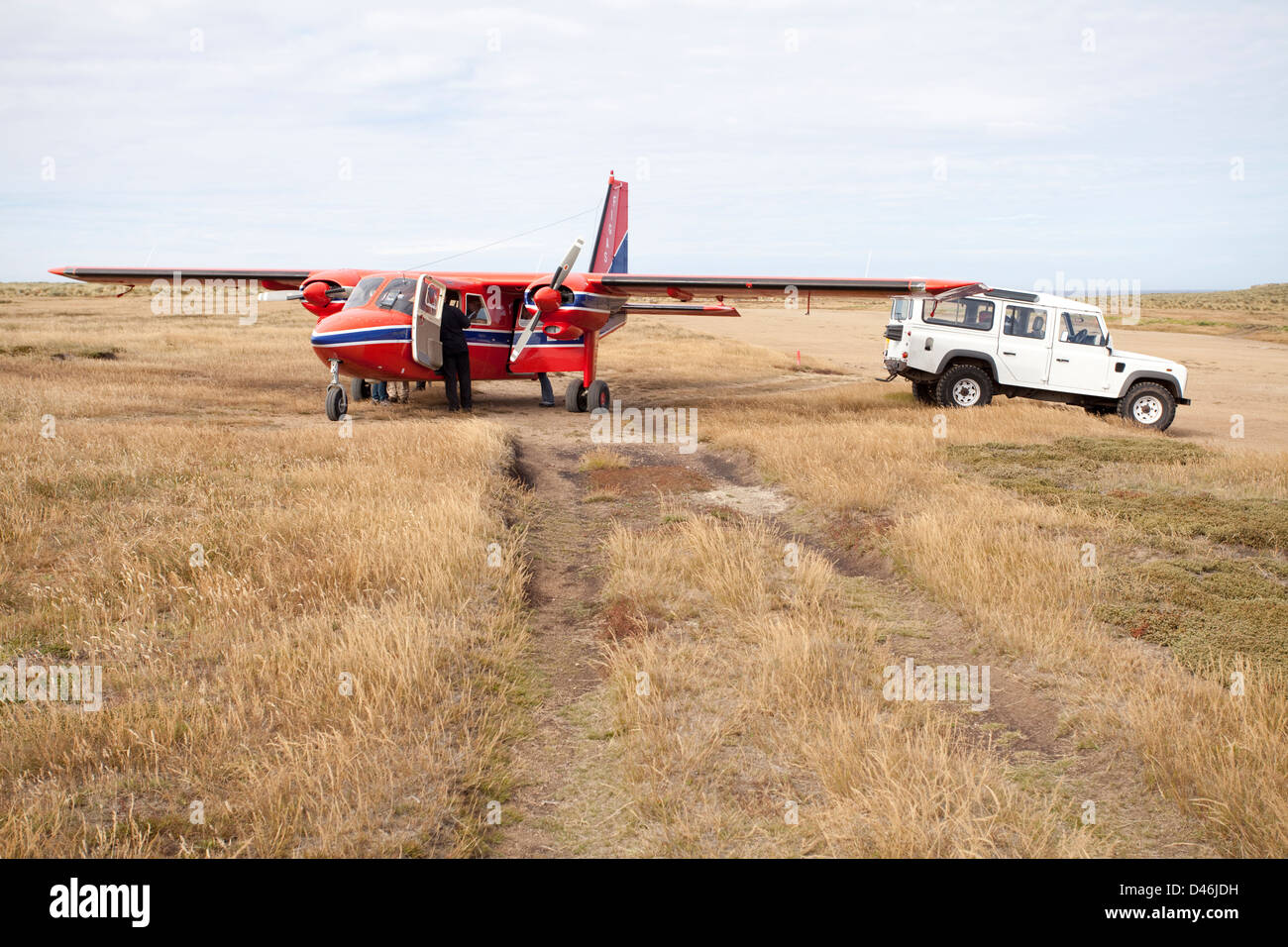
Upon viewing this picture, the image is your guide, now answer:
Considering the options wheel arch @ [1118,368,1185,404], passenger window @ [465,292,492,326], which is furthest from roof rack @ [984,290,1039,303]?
passenger window @ [465,292,492,326]

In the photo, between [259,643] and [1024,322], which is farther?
[1024,322]

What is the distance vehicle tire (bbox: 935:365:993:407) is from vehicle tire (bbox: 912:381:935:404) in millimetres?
1272

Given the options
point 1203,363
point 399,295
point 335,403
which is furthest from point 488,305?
point 1203,363

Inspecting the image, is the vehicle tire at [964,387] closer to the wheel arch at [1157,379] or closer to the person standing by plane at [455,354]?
the wheel arch at [1157,379]

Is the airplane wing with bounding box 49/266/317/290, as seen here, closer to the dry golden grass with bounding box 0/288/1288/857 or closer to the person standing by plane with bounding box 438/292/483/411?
the person standing by plane with bounding box 438/292/483/411

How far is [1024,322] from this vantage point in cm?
1784

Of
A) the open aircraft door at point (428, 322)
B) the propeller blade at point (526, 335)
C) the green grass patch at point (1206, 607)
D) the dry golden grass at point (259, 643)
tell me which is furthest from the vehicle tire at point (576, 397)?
the green grass patch at point (1206, 607)

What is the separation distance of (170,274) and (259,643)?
62.6 ft

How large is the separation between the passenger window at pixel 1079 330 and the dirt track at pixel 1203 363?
2.68 meters

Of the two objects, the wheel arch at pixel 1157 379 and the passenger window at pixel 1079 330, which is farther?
the passenger window at pixel 1079 330

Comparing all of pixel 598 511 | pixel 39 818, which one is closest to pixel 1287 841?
pixel 39 818

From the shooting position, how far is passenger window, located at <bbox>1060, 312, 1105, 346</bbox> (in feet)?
57.6

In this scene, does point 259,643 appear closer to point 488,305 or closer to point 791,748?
point 791,748

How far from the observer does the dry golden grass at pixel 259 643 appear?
4.00 meters
